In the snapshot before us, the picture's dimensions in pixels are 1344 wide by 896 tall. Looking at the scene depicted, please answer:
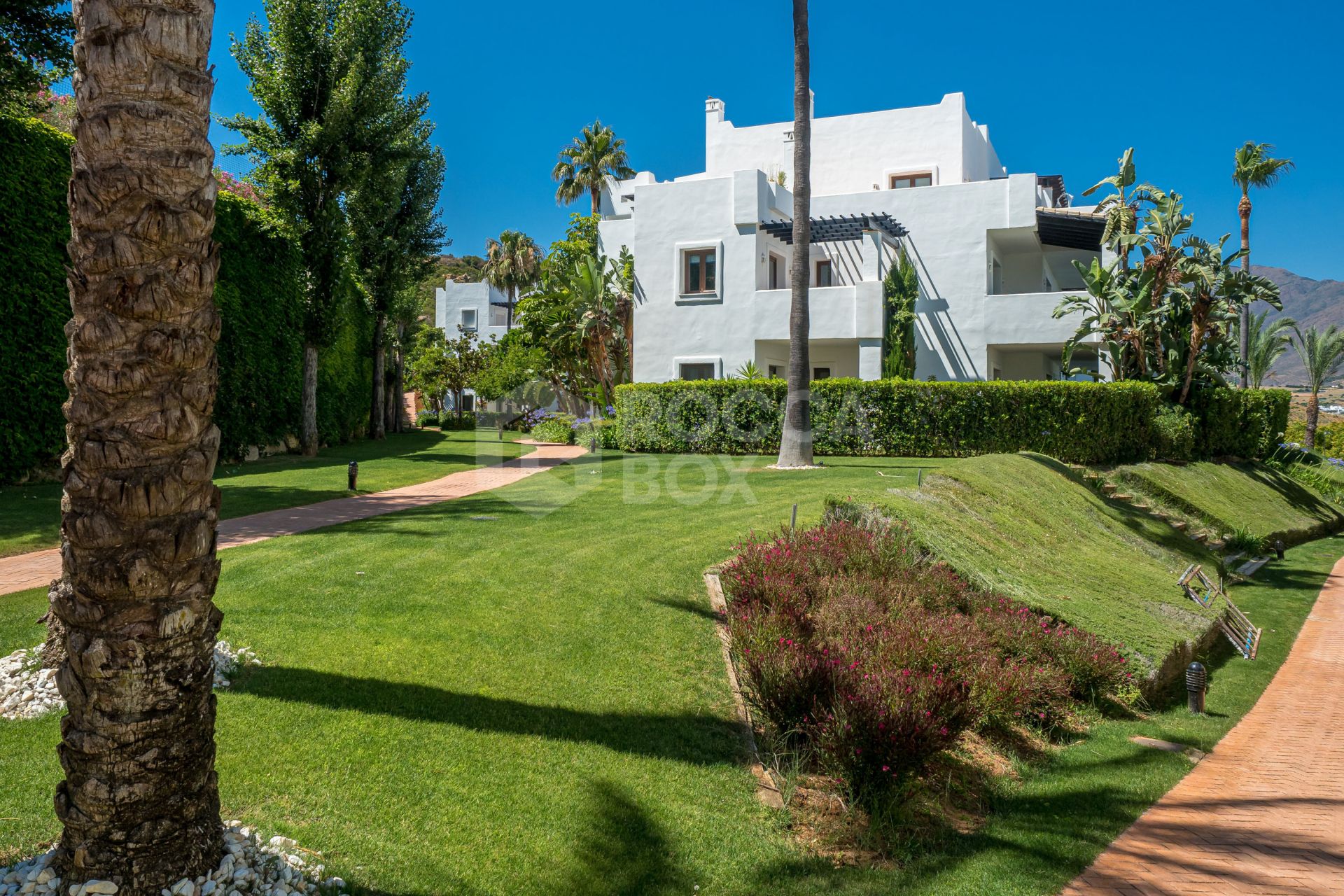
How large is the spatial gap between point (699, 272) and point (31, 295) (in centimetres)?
1878

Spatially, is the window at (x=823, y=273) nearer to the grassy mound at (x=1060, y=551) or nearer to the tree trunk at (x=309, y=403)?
the grassy mound at (x=1060, y=551)

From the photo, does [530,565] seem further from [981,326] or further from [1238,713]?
[981,326]

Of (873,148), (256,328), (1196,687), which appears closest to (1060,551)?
(1196,687)

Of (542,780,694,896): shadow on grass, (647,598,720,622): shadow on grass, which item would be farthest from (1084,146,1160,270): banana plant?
(542,780,694,896): shadow on grass

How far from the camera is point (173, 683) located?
142 inches

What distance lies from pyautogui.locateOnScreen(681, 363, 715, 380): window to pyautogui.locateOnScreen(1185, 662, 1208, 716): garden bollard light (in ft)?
65.2

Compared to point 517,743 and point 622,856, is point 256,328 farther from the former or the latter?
point 622,856

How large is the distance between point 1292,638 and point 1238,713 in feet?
17.6

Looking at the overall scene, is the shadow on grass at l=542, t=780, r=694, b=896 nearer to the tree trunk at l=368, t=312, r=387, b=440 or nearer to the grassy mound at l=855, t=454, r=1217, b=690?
the grassy mound at l=855, t=454, r=1217, b=690

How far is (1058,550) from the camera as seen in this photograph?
13312 millimetres

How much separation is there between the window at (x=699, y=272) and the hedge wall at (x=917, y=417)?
609 centimetres

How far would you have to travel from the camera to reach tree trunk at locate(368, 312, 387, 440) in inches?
1272

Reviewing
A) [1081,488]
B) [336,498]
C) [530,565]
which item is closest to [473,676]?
[530,565]

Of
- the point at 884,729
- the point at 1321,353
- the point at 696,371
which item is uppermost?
the point at 1321,353
